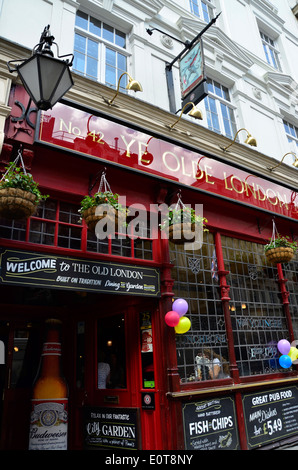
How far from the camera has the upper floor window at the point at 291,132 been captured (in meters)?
12.3

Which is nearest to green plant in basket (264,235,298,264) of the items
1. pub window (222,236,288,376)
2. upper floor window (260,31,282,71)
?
pub window (222,236,288,376)

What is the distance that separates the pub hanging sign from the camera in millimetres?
4891

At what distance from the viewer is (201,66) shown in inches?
308

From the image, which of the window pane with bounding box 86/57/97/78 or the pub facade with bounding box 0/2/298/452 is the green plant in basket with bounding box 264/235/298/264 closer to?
the pub facade with bounding box 0/2/298/452

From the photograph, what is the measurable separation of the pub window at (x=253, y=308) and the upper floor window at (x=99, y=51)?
189 inches

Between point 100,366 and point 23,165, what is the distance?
3992 millimetres

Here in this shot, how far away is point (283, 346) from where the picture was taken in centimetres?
763

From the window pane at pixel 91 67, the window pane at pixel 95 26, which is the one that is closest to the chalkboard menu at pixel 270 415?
the window pane at pixel 91 67

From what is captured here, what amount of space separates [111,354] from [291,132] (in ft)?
34.0

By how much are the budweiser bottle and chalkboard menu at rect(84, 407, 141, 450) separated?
58cm

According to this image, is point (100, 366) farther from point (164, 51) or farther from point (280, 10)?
point (280, 10)

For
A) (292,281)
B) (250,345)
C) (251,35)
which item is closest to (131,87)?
(250,345)
